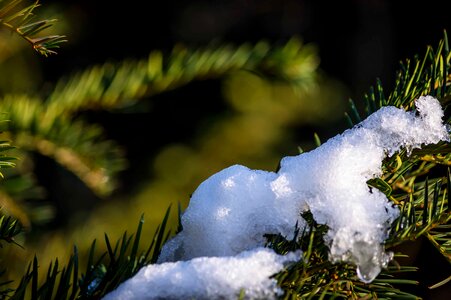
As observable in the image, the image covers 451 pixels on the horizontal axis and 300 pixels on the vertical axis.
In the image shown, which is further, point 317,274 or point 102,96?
point 102,96

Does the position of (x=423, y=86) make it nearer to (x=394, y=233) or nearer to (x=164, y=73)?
(x=394, y=233)

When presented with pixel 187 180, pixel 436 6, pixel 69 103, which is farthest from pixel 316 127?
pixel 69 103

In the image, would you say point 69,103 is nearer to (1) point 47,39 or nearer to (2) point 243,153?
(1) point 47,39

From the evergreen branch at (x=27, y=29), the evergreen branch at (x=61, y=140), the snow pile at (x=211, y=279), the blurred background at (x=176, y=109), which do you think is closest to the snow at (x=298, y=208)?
the snow pile at (x=211, y=279)

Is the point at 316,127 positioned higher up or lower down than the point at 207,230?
lower down

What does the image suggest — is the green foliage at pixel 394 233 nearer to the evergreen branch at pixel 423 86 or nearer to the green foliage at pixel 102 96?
the evergreen branch at pixel 423 86

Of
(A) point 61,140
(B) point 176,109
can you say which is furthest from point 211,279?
(B) point 176,109
